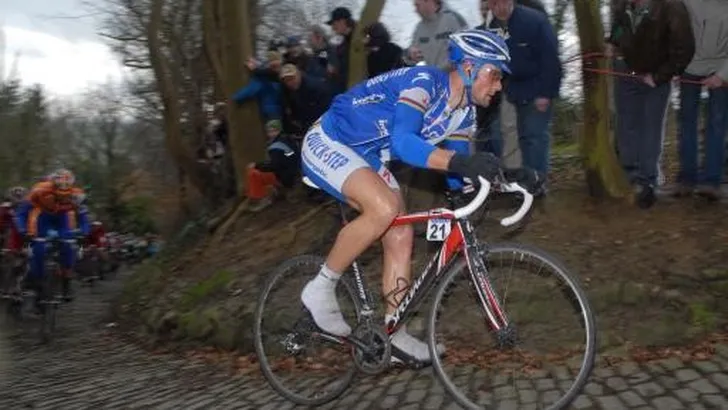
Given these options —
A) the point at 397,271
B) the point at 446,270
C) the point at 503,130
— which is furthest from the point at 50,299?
the point at 446,270

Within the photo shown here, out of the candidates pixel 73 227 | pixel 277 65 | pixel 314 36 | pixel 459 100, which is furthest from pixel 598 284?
pixel 73 227

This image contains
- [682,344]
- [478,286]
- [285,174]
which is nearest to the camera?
[478,286]

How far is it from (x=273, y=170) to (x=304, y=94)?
1418 millimetres

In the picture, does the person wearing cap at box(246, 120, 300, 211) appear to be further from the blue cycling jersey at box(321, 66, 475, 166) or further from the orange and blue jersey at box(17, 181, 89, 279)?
the blue cycling jersey at box(321, 66, 475, 166)

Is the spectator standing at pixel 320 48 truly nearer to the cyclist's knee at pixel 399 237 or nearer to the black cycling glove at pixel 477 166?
the cyclist's knee at pixel 399 237

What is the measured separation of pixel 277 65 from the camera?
30.9 feet

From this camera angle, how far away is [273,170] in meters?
10.2

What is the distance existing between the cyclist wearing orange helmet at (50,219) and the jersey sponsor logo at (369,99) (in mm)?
7926

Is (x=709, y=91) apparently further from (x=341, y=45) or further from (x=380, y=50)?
(x=341, y=45)

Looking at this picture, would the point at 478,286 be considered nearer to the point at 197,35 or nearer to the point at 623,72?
the point at 623,72

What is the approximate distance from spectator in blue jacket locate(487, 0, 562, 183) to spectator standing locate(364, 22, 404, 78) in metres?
1.78

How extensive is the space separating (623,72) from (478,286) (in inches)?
152

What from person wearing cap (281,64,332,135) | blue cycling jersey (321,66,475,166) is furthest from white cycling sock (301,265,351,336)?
person wearing cap (281,64,332,135)

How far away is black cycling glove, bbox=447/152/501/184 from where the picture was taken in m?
4.23
